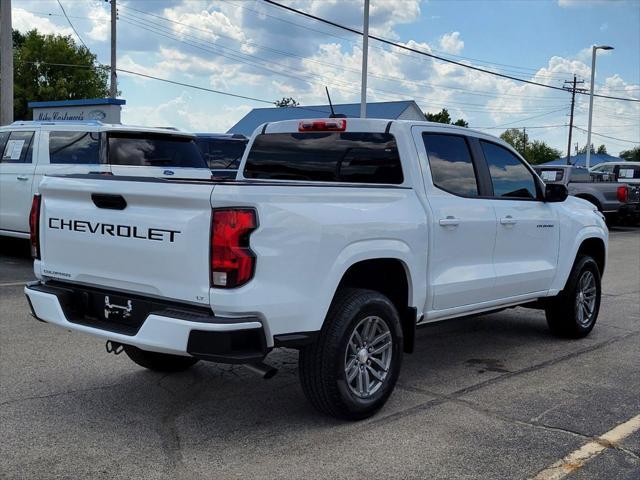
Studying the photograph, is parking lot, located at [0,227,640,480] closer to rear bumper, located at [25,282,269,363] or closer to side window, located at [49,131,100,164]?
rear bumper, located at [25,282,269,363]

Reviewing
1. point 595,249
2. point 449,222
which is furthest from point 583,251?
point 449,222

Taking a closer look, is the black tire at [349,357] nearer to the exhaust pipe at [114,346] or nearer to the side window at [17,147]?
the exhaust pipe at [114,346]

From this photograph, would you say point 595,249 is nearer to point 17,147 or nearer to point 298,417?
point 298,417

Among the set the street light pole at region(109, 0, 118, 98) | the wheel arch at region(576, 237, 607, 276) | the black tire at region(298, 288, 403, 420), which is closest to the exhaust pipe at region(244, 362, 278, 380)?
the black tire at region(298, 288, 403, 420)

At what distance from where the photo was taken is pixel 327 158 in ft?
17.9

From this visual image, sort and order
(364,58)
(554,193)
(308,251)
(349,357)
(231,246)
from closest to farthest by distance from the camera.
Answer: (231,246) → (308,251) → (349,357) → (554,193) → (364,58)

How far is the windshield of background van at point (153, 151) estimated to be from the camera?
9.81m

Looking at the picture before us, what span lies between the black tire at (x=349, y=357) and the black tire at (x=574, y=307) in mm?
2729

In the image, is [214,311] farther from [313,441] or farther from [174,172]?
[174,172]

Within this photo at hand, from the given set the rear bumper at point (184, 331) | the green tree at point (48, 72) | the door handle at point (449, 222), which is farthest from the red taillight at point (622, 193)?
the green tree at point (48, 72)

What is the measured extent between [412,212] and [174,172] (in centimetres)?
599

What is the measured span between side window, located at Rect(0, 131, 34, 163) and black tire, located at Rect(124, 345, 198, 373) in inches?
238

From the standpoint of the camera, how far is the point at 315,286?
4086mm

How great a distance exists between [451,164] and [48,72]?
57.1 metres
